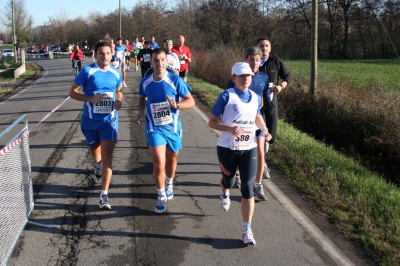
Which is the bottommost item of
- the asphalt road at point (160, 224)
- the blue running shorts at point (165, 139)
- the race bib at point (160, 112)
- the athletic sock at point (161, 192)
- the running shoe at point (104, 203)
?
the asphalt road at point (160, 224)

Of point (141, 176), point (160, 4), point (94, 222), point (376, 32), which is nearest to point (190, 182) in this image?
point (141, 176)

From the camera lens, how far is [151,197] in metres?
5.71

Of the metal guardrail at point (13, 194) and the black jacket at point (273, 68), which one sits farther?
the black jacket at point (273, 68)

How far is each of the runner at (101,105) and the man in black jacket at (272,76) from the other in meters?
2.09

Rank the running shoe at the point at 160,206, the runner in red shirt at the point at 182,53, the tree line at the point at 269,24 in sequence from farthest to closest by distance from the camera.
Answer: the tree line at the point at 269,24, the runner in red shirt at the point at 182,53, the running shoe at the point at 160,206

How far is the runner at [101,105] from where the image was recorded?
5.27 meters

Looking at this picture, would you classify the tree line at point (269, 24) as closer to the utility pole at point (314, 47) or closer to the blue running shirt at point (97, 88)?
the utility pole at point (314, 47)

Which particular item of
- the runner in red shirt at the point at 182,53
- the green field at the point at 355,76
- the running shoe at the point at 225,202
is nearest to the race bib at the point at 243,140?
the running shoe at the point at 225,202

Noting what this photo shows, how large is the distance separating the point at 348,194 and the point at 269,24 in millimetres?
43193

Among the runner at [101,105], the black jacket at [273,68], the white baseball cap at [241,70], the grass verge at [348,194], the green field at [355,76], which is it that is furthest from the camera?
the green field at [355,76]

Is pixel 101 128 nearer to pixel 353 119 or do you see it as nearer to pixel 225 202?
pixel 225 202

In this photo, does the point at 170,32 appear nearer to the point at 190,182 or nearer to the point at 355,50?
the point at 355,50

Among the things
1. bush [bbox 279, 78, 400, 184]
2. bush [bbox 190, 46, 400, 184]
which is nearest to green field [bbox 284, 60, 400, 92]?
bush [bbox 190, 46, 400, 184]

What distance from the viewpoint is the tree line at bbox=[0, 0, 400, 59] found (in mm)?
35562
